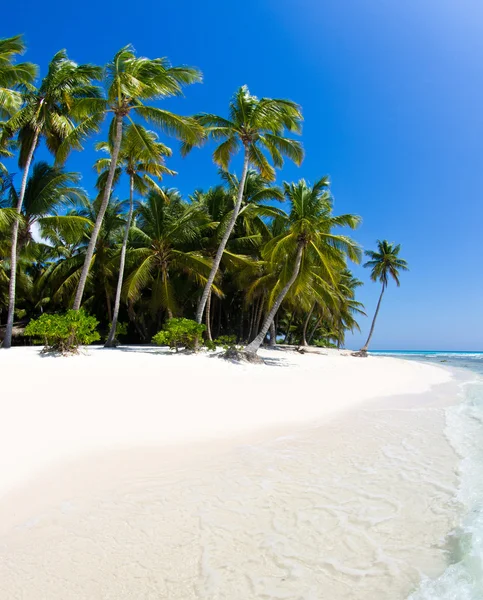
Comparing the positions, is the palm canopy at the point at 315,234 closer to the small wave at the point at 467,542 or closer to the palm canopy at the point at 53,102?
the palm canopy at the point at 53,102

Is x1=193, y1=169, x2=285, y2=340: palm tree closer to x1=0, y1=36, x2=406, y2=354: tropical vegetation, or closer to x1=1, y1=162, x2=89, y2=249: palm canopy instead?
x1=0, y1=36, x2=406, y2=354: tropical vegetation

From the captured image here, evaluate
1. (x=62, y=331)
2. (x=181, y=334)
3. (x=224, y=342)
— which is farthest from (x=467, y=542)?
(x=224, y=342)

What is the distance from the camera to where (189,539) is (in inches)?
106

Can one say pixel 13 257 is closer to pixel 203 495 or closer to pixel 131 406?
pixel 131 406

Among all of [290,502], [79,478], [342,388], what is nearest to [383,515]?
[290,502]

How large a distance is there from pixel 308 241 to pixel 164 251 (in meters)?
8.26

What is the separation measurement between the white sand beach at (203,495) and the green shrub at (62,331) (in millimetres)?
1824

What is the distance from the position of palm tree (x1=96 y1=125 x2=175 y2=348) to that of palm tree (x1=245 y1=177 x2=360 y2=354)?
19.2 feet

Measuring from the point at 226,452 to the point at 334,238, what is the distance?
1237 cm

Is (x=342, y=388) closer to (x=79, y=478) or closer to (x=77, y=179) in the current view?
(x=79, y=478)

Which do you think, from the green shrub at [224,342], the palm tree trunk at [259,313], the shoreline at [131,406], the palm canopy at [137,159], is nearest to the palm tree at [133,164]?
the palm canopy at [137,159]

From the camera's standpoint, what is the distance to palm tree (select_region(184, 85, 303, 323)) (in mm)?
13820

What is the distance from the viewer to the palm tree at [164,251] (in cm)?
1791

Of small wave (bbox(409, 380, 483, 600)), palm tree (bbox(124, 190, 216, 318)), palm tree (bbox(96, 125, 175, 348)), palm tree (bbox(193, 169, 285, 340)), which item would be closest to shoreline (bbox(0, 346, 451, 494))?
small wave (bbox(409, 380, 483, 600))
